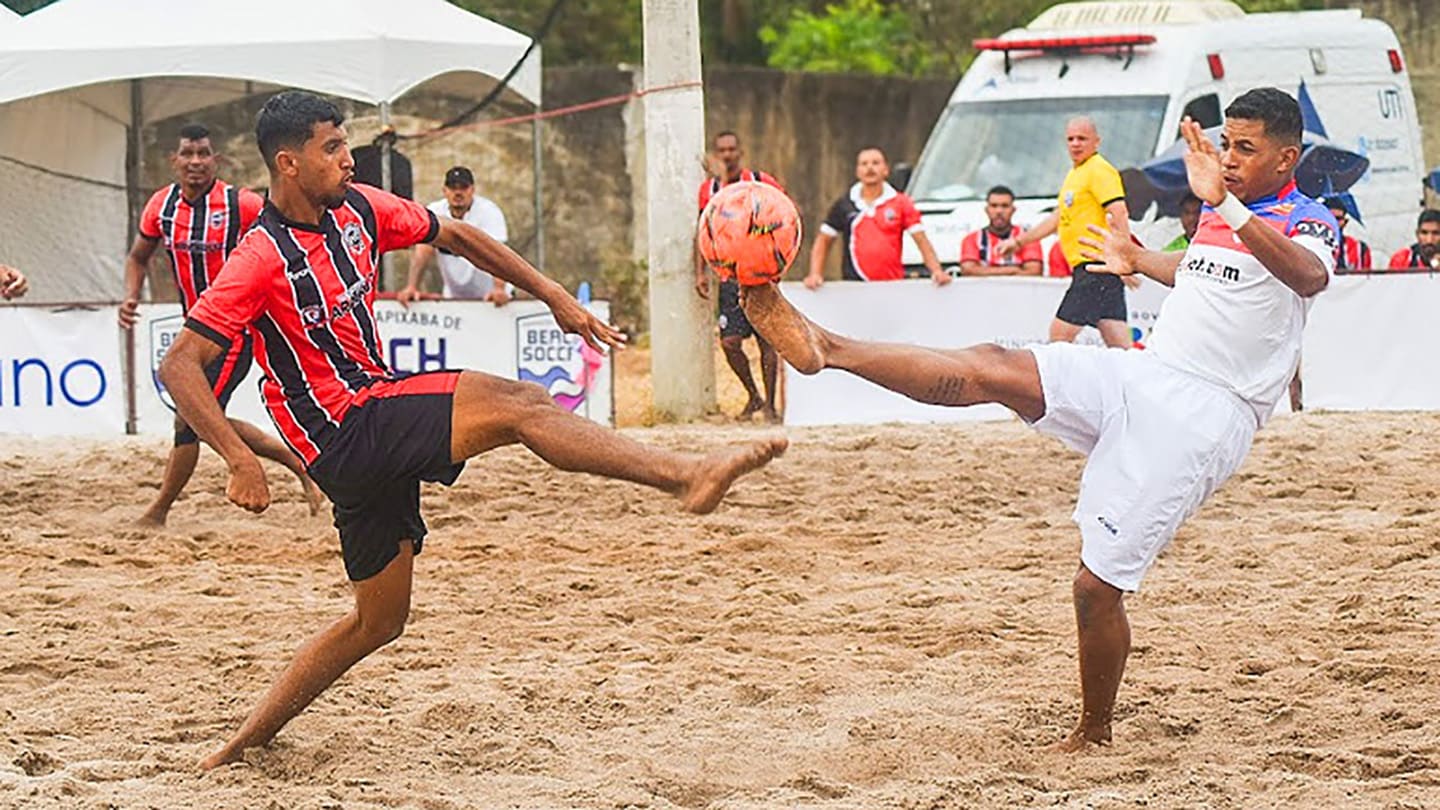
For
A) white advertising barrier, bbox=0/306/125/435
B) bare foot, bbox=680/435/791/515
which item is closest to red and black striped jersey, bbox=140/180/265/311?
white advertising barrier, bbox=0/306/125/435

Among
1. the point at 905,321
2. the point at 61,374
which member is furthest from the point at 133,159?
the point at 905,321

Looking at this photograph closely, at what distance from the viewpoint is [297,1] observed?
15.8 m

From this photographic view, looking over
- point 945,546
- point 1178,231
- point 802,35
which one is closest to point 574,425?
point 945,546

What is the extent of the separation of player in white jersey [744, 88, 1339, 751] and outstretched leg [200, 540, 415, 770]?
4.14ft

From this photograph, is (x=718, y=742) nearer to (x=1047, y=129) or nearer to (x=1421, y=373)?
(x=1421, y=373)

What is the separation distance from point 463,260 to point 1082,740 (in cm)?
840

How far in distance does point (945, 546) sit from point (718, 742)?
3812mm

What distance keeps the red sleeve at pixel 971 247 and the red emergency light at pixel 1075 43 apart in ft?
5.80

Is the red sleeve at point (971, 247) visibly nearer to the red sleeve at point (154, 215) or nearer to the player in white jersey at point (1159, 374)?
the red sleeve at point (154, 215)

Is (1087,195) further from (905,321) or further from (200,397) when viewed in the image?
(200,397)

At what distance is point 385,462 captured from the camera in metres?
6.10

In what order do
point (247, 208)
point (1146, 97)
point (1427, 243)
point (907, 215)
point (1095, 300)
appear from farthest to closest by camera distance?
point (1146, 97)
point (1427, 243)
point (907, 215)
point (1095, 300)
point (247, 208)

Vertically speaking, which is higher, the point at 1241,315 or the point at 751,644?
the point at 1241,315

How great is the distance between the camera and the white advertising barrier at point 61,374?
14562mm
